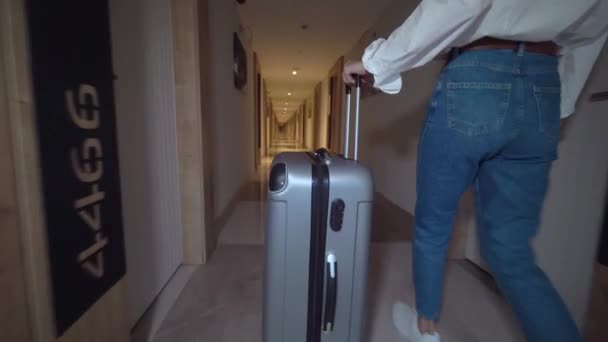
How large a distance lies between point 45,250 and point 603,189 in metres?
1.46

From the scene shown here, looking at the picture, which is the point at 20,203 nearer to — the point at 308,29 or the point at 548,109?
the point at 548,109

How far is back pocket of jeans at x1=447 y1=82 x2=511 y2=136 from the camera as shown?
0.63 meters

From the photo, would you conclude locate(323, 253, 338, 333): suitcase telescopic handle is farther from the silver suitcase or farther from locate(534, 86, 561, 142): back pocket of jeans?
locate(534, 86, 561, 142): back pocket of jeans

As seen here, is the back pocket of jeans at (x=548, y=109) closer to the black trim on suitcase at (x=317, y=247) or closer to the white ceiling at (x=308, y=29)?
the black trim on suitcase at (x=317, y=247)

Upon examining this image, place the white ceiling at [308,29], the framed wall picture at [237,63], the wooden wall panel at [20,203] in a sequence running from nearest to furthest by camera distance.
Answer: the wooden wall panel at [20,203]
the framed wall picture at [237,63]
the white ceiling at [308,29]

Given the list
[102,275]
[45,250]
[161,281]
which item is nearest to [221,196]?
[161,281]

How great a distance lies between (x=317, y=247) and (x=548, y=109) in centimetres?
63

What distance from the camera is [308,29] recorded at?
11.5 feet

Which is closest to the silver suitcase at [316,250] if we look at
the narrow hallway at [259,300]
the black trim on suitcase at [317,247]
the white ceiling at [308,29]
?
the black trim on suitcase at [317,247]

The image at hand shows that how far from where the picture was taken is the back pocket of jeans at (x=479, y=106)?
634mm

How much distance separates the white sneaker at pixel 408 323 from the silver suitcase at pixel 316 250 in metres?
0.29

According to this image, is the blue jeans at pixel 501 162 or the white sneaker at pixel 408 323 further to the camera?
the white sneaker at pixel 408 323

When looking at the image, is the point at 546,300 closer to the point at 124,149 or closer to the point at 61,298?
the point at 61,298

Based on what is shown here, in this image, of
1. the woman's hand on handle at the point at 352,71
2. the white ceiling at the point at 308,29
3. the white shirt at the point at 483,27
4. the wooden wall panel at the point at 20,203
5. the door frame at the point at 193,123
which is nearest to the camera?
the wooden wall panel at the point at 20,203
